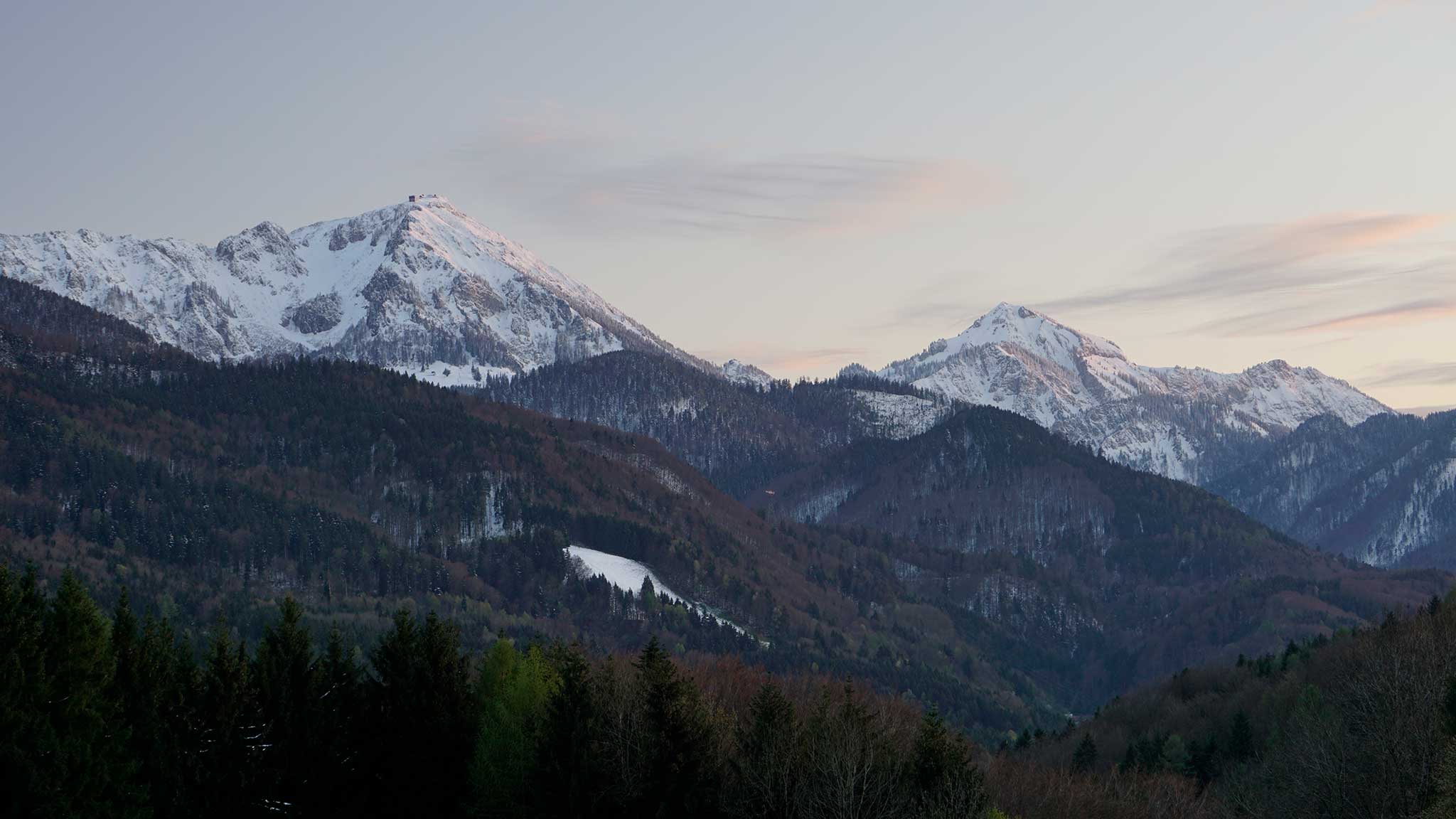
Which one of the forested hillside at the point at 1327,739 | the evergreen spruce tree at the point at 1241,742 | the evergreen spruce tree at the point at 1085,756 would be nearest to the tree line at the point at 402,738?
the forested hillside at the point at 1327,739

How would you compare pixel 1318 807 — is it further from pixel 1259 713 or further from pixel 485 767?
pixel 1259 713

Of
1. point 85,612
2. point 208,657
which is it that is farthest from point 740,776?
point 85,612

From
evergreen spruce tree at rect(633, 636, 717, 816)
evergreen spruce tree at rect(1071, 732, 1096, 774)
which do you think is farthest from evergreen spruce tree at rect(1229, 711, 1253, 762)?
evergreen spruce tree at rect(633, 636, 717, 816)

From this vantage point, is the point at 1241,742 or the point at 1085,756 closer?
the point at 1241,742

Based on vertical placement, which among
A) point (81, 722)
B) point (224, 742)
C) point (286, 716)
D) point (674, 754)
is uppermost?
point (81, 722)

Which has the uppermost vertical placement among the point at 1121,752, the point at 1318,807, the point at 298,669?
the point at 298,669

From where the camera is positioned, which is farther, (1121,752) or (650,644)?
(1121,752)

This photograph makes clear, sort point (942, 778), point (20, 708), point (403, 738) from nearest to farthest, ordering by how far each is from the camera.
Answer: point (20, 708) → point (942, 778) → point (403, 738)

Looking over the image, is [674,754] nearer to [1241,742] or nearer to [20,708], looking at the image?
[20,708]

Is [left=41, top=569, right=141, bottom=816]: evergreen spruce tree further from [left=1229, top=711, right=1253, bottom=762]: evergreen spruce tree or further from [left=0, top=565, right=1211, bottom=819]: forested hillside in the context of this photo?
[left=1229, top=711, right=1253, bottom=762]: evergreen spruce tree

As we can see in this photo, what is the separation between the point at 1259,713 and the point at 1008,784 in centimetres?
6860

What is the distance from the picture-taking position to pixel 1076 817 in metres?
91.1

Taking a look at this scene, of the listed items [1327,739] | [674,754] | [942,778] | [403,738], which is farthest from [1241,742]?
[403,738]

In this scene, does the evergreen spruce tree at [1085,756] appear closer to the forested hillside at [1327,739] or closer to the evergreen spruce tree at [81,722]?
the forested hillside at [1327,739]
